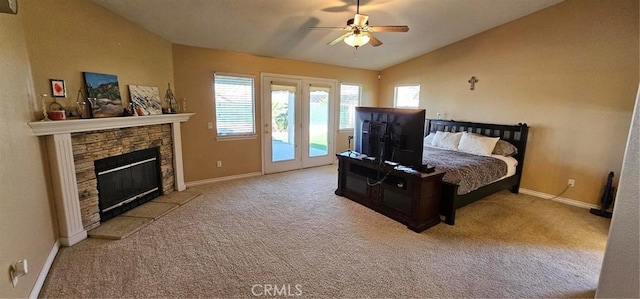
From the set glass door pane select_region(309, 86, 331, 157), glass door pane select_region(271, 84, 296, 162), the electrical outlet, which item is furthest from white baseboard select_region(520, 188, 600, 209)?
the electrical outlet

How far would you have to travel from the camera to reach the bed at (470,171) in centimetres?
340

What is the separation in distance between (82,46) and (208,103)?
1.91m

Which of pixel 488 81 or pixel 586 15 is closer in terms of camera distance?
pixel 586 15

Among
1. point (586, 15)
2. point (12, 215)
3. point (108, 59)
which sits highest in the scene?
point (586, 15)

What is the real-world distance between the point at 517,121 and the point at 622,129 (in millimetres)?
1213

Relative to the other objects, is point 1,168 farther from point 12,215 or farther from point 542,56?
point 542,56

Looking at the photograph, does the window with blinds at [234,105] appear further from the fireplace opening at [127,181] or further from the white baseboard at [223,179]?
the fireplace opening at [127,181]

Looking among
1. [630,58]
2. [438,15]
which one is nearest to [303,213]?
[438,15]

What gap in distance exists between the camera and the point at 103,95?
3201 mm

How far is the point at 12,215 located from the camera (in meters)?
1.88

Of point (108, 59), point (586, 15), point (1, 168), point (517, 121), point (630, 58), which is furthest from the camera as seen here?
point (517, 121)

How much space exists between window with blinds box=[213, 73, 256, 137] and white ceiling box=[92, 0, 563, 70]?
0.55 meters

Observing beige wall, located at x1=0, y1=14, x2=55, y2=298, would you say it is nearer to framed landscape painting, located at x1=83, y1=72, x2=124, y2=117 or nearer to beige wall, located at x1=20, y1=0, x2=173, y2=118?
beige wall, located at x1=20, y1=0, x2=173, y2=118

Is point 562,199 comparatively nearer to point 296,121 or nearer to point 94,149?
point 296,121
